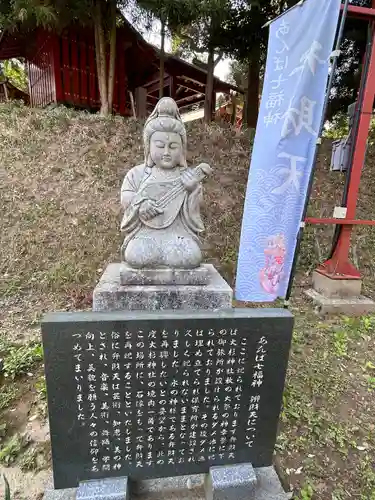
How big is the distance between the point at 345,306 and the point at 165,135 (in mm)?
3533

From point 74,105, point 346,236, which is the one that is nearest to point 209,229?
point 346,236

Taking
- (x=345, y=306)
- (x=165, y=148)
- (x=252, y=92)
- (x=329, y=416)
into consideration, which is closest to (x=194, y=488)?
(x=329, y=416)

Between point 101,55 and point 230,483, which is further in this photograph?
point 101,55

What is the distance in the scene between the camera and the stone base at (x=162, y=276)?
1955mm

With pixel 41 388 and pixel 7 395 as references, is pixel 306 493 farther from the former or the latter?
pixel 7 395

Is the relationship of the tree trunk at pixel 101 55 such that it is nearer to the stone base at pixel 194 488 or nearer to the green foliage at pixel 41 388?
the green foliage at pixel 41 388

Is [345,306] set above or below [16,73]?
below

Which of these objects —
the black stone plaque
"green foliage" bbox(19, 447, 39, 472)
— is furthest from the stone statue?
"green foliage" bbox(19, 447, 39, 472)

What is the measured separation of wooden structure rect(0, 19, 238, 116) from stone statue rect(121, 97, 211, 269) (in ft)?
25.9

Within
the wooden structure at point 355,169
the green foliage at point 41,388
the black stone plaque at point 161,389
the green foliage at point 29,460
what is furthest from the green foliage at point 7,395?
the wooden structure at point 355,169

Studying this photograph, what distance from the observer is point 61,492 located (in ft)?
6.43

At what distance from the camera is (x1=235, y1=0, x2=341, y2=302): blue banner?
3223mm

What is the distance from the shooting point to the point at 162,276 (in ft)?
6.47

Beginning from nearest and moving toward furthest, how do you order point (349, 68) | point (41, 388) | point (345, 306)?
point (41, 388), point (345, 306), point (349, 68)
